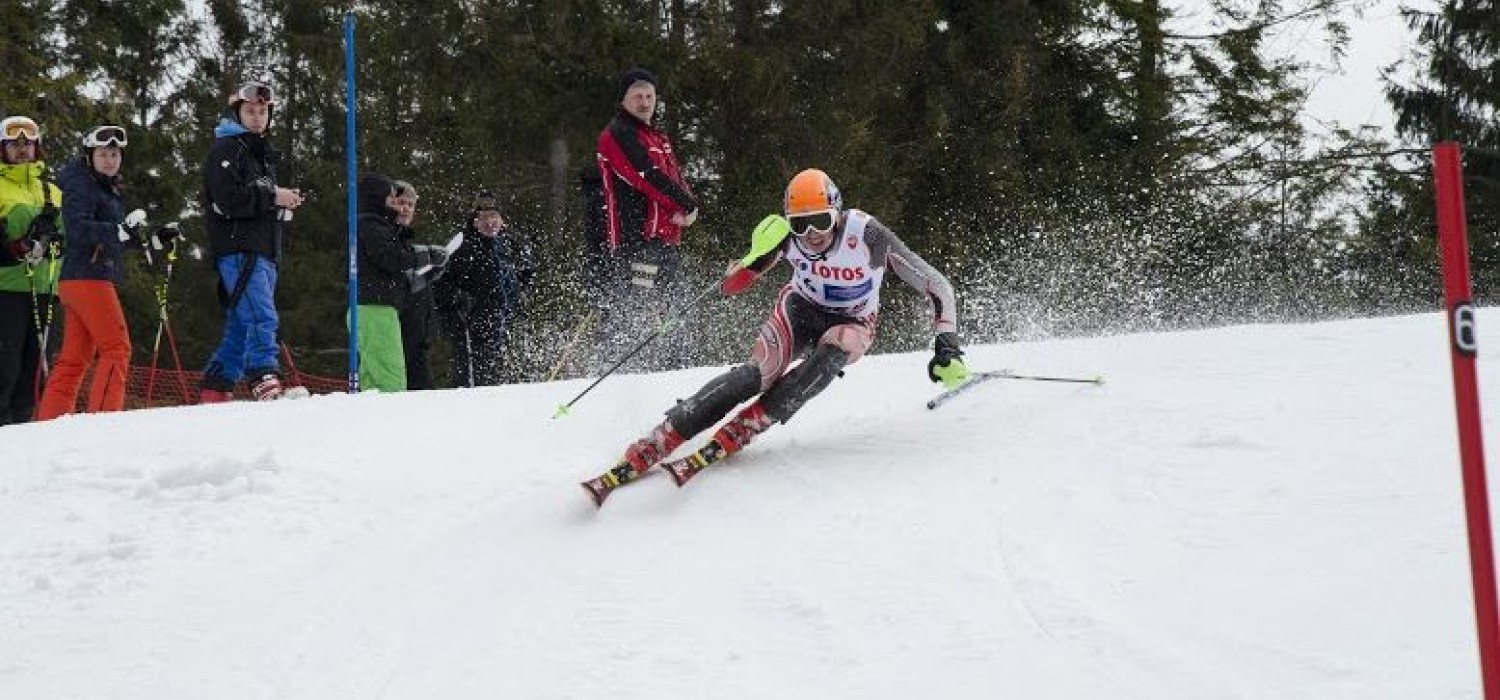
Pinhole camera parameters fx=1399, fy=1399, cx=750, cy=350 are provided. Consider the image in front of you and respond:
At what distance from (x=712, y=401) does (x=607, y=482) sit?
707mm

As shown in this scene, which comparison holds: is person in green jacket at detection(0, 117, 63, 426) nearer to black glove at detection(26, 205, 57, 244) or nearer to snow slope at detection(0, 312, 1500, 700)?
black glove at detection(26, 205, 57, 244)

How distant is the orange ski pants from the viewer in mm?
7117

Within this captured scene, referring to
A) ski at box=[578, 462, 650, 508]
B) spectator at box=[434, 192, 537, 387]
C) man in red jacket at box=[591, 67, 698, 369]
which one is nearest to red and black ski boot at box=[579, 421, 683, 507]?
ski at box=[578, 462, 650, 508]

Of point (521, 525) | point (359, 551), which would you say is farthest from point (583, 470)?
point (359, 551)

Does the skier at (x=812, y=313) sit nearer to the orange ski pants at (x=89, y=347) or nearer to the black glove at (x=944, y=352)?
the black glove at (x=944, y=352)

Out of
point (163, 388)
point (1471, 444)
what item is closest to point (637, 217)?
point (1471, 444)

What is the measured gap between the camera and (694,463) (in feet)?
18.6

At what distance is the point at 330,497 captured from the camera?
542cm

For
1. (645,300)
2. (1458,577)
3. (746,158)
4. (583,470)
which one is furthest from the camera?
(746,158)

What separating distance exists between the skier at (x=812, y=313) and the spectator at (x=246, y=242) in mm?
2457

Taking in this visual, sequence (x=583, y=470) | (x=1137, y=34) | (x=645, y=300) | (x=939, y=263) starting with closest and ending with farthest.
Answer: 1. (x=583, y=470)
2. (x=645, y=300)
3. (x=939, y=263)
4. (x=1137, y=34)

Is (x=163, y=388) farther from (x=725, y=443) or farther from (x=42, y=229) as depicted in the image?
(x=725, y=443)

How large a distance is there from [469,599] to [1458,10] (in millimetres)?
19784

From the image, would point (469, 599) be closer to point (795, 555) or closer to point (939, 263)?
point (795, 555)
